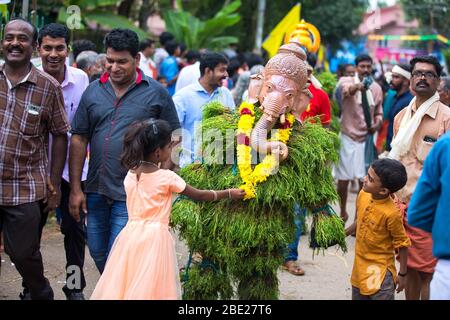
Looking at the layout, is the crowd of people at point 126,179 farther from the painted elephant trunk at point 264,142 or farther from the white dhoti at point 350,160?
the white dhoti at point 350,160

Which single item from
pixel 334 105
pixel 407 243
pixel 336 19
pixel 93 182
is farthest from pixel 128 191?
pixel 336 19

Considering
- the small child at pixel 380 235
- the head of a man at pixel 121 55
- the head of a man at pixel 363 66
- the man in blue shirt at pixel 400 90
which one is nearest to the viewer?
the head of a man at pixel 121 55

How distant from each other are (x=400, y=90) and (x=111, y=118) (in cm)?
479

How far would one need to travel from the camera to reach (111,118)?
4797 mm

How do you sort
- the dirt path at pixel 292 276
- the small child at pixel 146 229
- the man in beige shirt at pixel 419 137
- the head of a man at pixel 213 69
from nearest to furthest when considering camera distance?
the small child at pixel 146 229 < the man in beige shirt at pixel 419 137 < the dirt path at pixel 292 276 < the head of a man at pixel 213 69

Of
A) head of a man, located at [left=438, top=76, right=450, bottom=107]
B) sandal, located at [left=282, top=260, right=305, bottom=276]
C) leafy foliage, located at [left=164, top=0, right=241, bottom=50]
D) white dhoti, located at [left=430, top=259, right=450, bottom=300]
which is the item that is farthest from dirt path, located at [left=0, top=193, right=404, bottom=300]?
leafy foliage, located at [left=164, top=0, right=241, bottom=50]

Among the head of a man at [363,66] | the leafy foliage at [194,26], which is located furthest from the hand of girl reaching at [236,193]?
the leafy foliage at [194,26]

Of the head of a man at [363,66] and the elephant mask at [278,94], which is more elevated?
the head of a man at [363,66]

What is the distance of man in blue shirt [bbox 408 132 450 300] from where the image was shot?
137 inches

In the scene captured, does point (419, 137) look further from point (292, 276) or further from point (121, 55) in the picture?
point (121, 55)

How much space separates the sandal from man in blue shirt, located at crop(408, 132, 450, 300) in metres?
3.11

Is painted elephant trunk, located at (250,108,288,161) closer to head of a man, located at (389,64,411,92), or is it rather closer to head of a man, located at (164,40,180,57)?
head of a man, located at (389,64,411,92)

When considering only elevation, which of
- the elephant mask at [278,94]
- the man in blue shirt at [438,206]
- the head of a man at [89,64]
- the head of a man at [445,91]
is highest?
the head of a man at [89,64]

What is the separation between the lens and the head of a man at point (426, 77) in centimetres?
546
